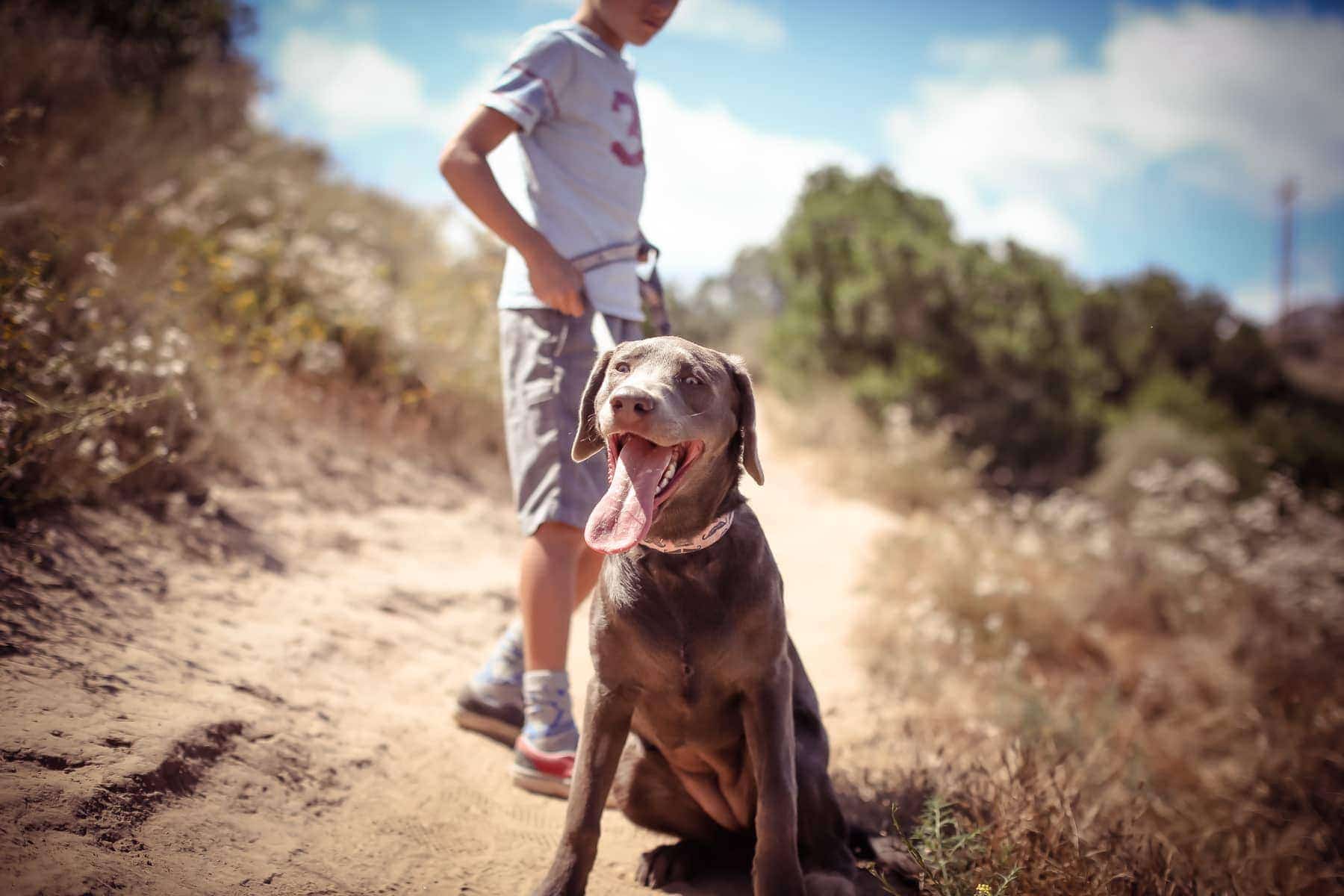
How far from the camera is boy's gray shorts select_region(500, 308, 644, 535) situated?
2611 mm

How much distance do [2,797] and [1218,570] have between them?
30.7ft

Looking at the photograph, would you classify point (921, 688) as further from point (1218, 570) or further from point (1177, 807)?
point (1218, 570)

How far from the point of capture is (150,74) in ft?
29.8

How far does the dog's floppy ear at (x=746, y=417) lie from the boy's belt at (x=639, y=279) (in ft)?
1.48

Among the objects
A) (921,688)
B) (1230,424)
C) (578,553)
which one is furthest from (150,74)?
(1230,424)

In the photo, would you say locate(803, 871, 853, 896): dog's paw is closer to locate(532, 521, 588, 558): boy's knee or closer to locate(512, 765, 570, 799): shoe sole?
locate(512, 765, 570, 799): shoe sole

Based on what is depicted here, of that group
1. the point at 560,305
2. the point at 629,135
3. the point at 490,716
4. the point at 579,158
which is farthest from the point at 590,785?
the point at 629,135

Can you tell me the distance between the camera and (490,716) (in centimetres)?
301

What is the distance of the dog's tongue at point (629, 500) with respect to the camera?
5.69 feet

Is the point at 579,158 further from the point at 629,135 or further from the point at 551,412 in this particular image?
the point at 551,412

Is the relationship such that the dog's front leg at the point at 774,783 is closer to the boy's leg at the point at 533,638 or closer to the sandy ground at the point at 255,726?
the sandy ground at the point at 255,726

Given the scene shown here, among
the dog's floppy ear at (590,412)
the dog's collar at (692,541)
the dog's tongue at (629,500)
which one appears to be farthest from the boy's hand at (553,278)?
the dog's collar at (692,541)

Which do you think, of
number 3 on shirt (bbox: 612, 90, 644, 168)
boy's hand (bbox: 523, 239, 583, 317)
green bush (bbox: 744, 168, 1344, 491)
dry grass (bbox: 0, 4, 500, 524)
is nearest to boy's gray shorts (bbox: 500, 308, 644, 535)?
boy's hand (bbox: 523, 239, 583, 317)

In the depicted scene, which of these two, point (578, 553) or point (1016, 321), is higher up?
point (1016, 321)
